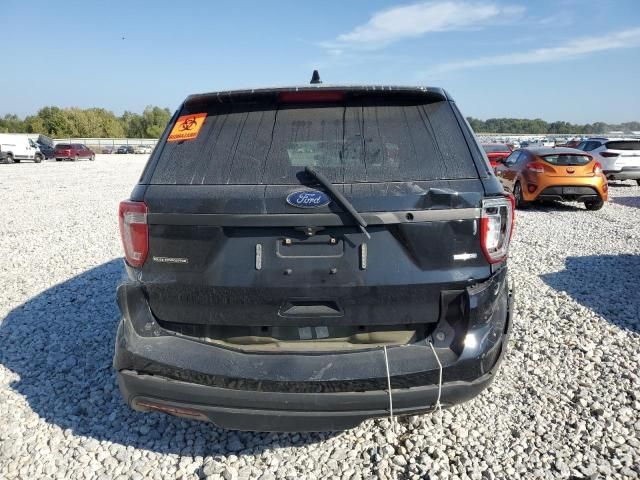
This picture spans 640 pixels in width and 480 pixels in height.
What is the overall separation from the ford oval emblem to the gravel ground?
1.43m

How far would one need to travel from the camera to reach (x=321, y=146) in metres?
2.20

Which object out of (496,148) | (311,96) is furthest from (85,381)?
(496,148)

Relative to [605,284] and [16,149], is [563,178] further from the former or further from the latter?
[16,149]

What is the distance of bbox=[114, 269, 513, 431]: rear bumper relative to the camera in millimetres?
1977

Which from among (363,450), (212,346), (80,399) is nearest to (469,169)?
(212,346)

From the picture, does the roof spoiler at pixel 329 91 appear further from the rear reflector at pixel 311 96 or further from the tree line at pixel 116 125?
the tree line at pixel 116 125

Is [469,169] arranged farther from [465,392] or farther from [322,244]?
[465,392]

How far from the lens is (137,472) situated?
242cm

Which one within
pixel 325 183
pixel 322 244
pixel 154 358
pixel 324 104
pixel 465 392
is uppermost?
pixel 324 104

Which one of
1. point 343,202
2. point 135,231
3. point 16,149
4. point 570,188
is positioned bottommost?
point 570,188

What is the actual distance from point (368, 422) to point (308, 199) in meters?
1.57

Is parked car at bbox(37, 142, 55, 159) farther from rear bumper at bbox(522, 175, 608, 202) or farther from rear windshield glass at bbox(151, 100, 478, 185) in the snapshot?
rear windshield glass at bbox(151, 100, 478, 185)

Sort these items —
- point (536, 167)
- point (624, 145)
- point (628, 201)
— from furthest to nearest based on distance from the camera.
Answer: point (624, 145) → point (628, 201) → point (536, 167)

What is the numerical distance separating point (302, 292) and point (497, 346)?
95 centimetres
